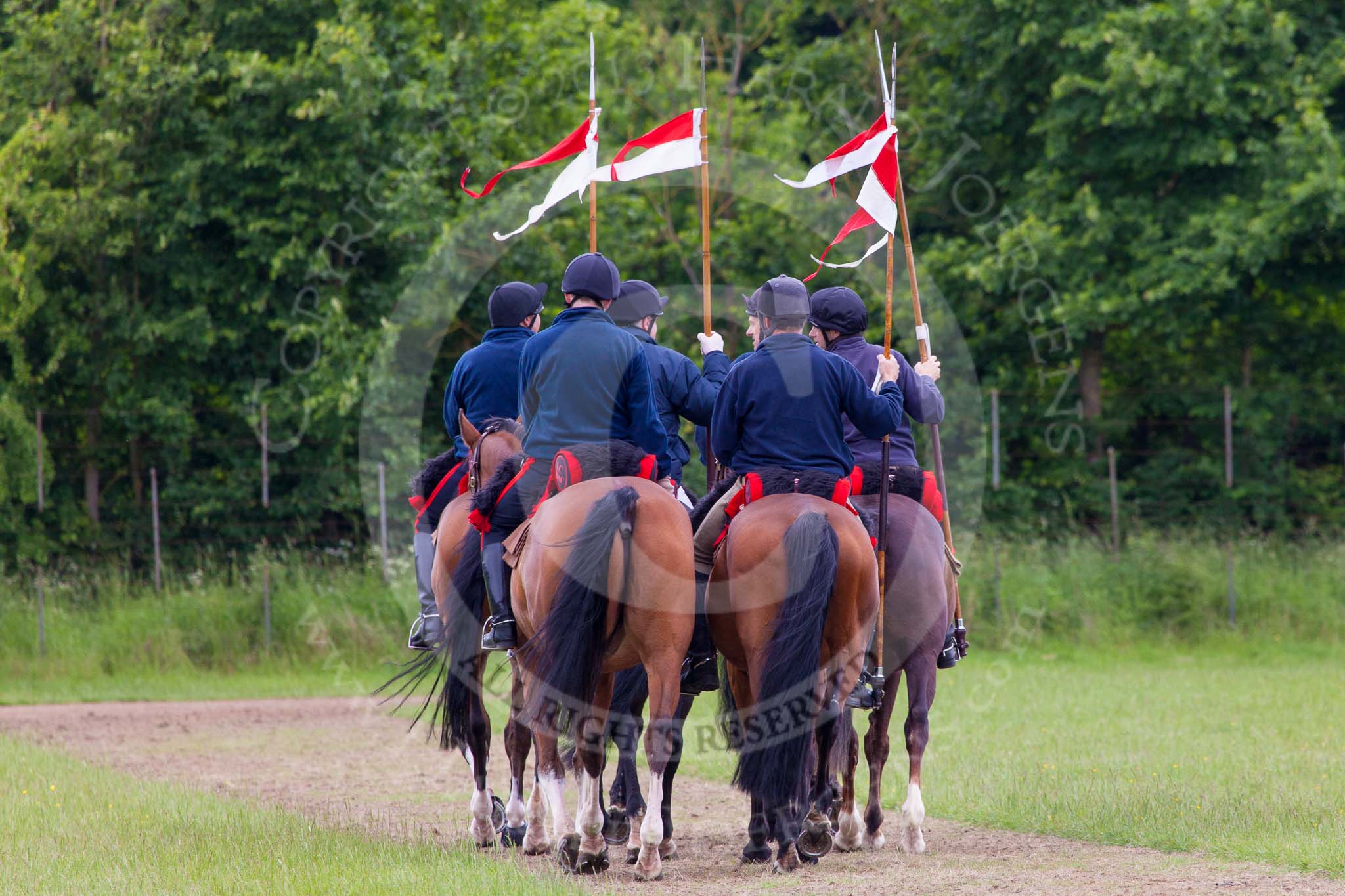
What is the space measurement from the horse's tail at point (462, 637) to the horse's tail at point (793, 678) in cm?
196

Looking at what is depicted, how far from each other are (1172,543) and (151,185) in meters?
15.0

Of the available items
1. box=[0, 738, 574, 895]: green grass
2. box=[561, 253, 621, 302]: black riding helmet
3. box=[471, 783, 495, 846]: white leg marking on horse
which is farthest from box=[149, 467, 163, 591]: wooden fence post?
box=[561, 253, 621, 302]: black riding helmet

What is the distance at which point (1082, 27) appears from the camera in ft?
74.4

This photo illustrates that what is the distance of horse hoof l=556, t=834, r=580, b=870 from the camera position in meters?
7.25

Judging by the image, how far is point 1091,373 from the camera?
25.0 m

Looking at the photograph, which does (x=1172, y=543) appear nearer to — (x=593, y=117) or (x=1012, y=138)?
(x=1012, y=138)

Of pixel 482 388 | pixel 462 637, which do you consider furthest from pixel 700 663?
pixel 482 388

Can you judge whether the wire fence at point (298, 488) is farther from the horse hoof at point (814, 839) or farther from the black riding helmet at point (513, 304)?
the horse hoof at point (814, 839)

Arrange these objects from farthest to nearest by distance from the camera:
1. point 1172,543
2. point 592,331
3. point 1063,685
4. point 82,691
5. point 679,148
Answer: point 1172,543, point 82,691, point 1063,685, point 679,148, point 592,331

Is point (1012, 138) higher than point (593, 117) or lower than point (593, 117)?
higher

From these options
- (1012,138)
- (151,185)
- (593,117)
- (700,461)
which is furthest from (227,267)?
(593,117)

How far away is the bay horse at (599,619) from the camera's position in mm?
7039

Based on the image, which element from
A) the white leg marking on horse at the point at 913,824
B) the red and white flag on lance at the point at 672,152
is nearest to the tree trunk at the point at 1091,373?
the red and white flag on lance at the point at 672,152

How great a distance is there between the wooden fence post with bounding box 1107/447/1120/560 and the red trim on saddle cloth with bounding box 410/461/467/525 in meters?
13.4
